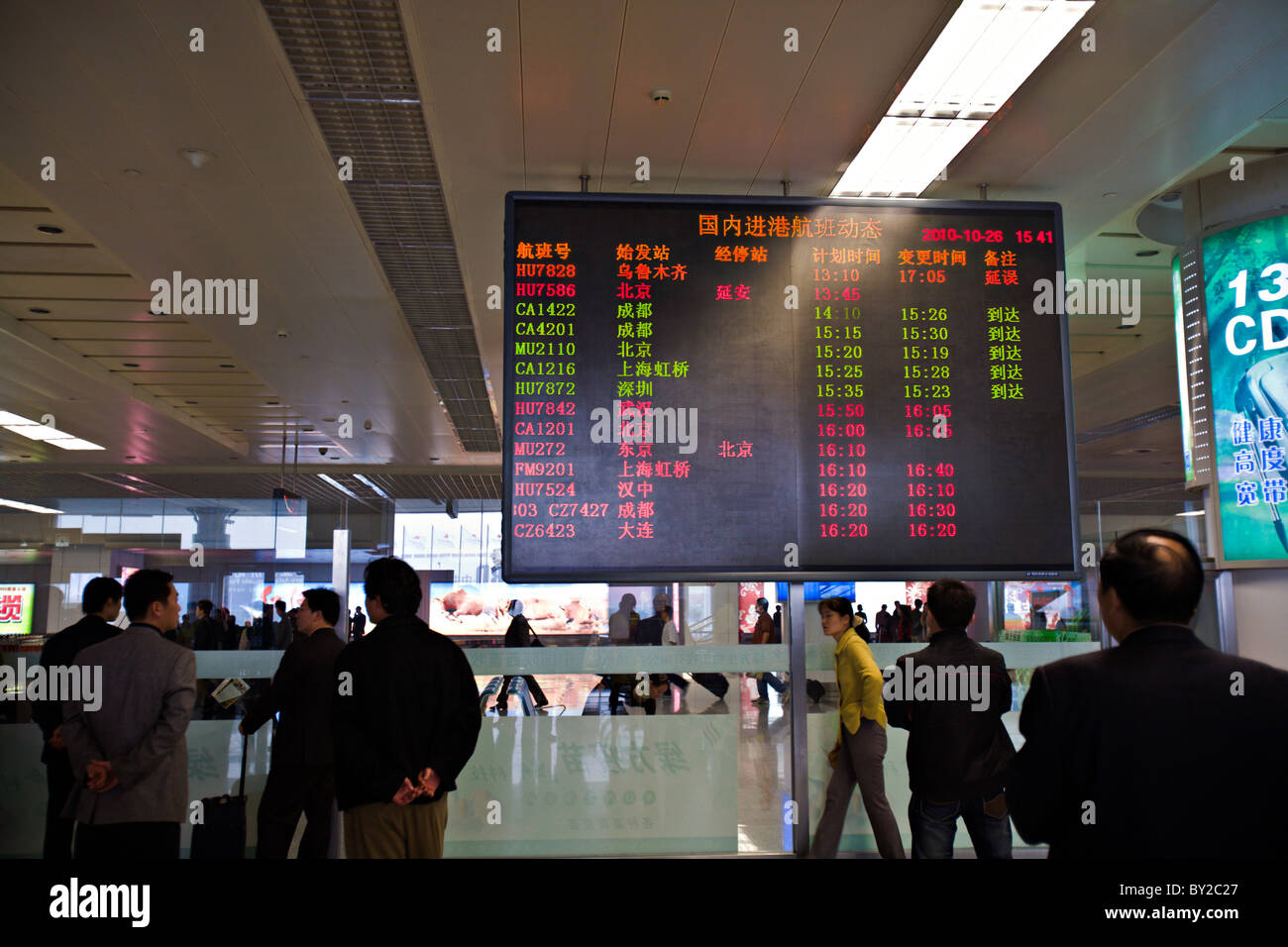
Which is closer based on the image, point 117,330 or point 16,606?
point 16,606

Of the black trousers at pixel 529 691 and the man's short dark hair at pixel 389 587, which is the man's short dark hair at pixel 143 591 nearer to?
the man's short dark hair at pixel 389 587

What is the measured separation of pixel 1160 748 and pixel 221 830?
423 centimetres

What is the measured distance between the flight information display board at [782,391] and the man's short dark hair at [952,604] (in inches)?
10.3

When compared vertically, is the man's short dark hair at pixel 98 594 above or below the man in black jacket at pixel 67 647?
above

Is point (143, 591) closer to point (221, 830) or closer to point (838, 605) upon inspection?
point (221, 830)

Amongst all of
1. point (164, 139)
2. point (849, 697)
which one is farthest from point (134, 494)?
point (849, 697)

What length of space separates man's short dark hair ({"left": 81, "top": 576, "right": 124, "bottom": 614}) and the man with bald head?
3980mm

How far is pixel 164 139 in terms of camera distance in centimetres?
417

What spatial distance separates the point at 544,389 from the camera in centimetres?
382

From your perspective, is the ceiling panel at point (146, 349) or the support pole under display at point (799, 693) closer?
the support pole under display at point (799, 693)

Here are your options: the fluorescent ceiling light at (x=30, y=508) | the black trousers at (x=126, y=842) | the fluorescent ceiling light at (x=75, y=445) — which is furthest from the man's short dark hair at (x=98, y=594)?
the fluorescent ceiling light at (x=75, y=445)

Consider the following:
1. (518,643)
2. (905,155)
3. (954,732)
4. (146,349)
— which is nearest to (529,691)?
(518,643)

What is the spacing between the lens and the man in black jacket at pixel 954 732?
11.2 ft
